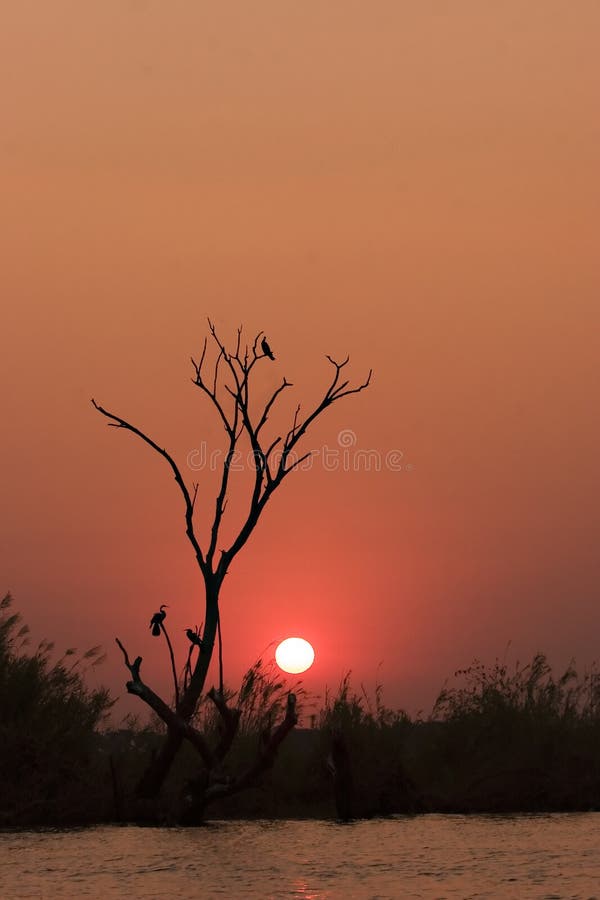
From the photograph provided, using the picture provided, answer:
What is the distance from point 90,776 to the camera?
25250 millimetres

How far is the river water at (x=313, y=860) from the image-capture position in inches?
688

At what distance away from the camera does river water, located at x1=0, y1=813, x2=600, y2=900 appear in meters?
17.5

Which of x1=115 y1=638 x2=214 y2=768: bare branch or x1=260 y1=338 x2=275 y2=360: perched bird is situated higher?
x1=260 y1=338 x2=275 y2=360: perched bird

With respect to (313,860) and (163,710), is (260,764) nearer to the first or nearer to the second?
(163,710)

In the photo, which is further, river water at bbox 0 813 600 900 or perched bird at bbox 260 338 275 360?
perched bird at bbox 260 338 275 360

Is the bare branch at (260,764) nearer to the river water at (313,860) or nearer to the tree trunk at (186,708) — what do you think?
the river water at (313,860)

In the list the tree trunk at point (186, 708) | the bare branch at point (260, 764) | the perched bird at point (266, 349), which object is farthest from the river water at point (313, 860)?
the perched bird at point (266, 349)

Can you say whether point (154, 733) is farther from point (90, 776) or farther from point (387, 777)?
point (387, 777)

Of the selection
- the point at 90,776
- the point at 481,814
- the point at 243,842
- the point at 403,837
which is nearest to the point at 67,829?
the point at 90,776

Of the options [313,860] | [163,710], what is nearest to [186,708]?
[163,710]

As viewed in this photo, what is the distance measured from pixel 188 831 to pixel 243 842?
154 cm

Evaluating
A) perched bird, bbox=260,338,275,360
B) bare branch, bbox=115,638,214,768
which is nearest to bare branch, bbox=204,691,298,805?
bare branch, bbox=115,638,214,768

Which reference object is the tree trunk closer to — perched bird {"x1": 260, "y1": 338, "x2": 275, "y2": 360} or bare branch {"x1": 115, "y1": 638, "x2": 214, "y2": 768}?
bare branch {"x1": 115, "y1": 638, "x2": 214, "y2": 768}

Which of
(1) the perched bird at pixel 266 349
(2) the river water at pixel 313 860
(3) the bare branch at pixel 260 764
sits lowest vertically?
(2) the river water at pixel 313 860
